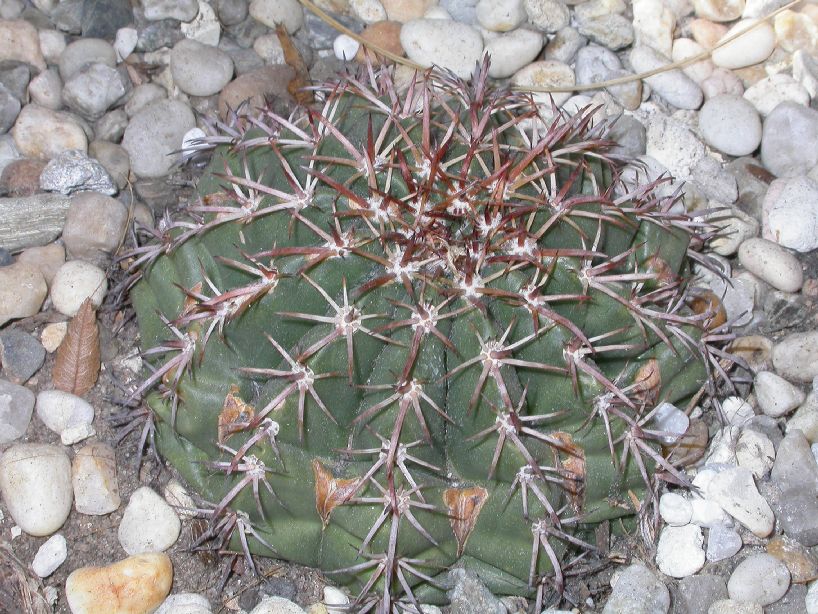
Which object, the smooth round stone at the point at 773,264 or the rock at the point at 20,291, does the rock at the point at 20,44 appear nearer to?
the rock at the point at 20,291

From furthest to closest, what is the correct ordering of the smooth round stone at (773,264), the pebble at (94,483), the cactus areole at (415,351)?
the smooth round stone at (773,264)
the pebble at (94,483)
the cactus areole at (415,351)

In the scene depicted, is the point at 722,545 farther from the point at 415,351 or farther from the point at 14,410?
the point at 14,410

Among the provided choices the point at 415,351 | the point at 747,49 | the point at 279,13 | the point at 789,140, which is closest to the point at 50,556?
the point at 415,351

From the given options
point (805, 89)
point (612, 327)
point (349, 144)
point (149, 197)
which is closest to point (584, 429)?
point (612, 327)

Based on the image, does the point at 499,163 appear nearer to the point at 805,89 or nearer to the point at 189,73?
the point at 189,73

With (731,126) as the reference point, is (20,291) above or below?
below

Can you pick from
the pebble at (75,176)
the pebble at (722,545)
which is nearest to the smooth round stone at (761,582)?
the pebble at (722,545)
